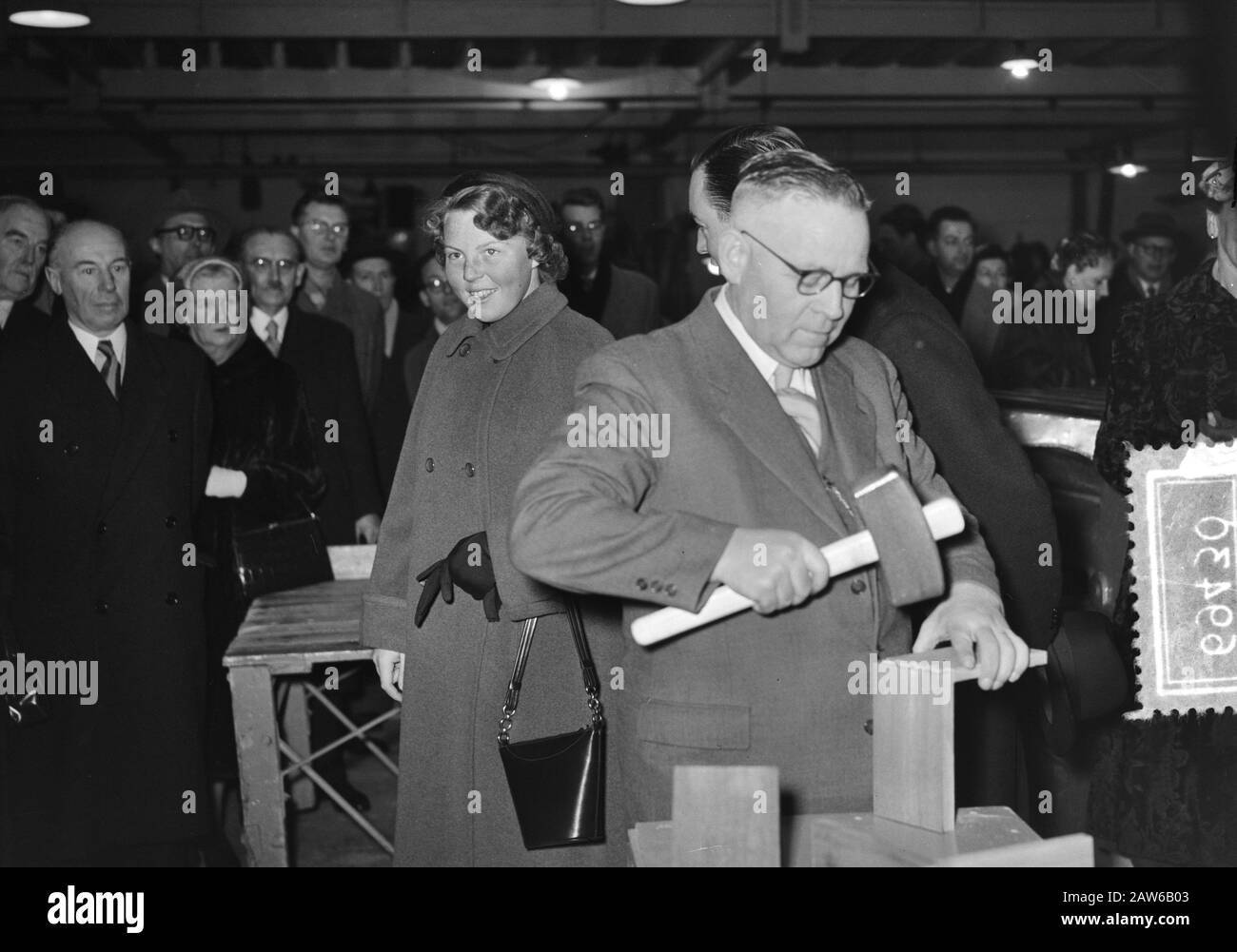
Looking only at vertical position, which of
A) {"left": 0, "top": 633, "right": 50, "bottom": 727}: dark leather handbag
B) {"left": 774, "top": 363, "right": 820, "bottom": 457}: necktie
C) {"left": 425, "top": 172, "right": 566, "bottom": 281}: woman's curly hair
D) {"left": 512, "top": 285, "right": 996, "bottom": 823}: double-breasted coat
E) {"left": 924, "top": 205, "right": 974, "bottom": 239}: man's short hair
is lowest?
{"left": 0, "top": 633, "right": 50, "bottom": 727}: dark leather handbag

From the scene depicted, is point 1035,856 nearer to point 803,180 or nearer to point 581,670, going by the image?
point 803,180

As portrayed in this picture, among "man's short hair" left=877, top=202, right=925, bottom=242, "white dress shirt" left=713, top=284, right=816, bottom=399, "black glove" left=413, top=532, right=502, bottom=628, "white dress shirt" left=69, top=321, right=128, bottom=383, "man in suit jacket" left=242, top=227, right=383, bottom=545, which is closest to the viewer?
"white dress shirt" left=713, top=284, right=816, bottom=399

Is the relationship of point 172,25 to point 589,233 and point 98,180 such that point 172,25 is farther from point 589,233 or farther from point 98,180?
point 98,180

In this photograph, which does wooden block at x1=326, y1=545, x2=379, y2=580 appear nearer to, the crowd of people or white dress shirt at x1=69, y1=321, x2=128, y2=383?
the crowd of people

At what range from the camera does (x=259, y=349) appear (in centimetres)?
419

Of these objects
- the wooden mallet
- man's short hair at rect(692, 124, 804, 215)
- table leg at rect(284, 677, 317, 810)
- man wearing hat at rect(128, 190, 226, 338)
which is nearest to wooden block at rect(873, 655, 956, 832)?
the wooden mallet

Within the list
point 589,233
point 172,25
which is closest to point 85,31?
point 172,25

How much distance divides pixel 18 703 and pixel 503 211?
1.74 meters

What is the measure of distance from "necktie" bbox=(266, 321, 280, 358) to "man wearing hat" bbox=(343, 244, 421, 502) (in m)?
0.53

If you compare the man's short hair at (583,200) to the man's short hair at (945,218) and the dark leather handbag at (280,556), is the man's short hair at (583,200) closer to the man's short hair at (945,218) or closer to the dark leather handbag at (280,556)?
the dark leather handbag at (280,556)

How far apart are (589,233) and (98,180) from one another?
10734 mm

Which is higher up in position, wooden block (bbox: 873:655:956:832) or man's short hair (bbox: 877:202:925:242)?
man's short hair (bbox: 877:202:925:242)

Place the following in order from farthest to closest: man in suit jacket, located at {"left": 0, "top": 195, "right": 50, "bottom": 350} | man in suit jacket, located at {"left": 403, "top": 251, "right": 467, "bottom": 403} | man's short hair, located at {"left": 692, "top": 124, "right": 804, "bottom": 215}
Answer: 1. man in suit jacket, located at {"left": 403, "top": 251, "right": 467, "bottom": 403}
2. man in suit jacket, located at {"left": 0, "top": 195, "right": 50, "bottom": 350}
3. man's short hair, located at {"left": 692, "top": 124, "right": 804, "bottom": 215}

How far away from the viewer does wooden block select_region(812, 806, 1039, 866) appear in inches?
60.8
